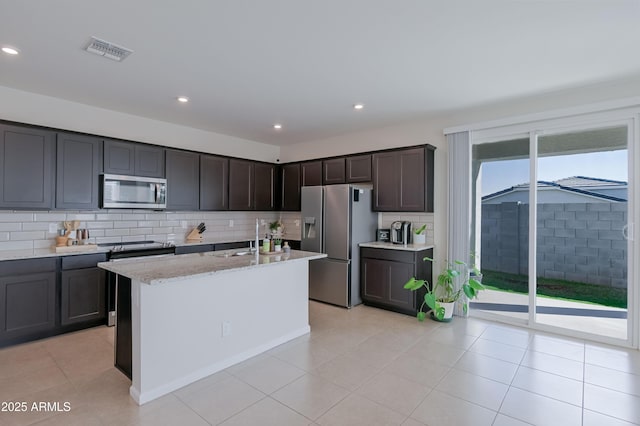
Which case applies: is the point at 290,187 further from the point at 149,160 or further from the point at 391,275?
the point at 391,275

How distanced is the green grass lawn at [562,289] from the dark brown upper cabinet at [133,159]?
4.59m

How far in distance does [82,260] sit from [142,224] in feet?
3.51

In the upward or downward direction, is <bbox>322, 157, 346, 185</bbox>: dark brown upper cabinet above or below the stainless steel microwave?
above

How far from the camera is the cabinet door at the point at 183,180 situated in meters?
4.63

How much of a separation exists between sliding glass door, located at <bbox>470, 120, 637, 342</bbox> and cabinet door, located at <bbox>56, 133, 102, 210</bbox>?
4.70 m

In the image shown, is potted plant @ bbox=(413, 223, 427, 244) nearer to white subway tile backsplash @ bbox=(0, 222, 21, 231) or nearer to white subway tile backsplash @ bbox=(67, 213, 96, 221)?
white subway tile backsplash @ bbox=(67, 213, 96, 221)

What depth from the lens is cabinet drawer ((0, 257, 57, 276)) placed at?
3156 millimetres

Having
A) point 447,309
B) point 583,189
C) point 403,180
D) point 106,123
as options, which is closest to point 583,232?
point 583,189

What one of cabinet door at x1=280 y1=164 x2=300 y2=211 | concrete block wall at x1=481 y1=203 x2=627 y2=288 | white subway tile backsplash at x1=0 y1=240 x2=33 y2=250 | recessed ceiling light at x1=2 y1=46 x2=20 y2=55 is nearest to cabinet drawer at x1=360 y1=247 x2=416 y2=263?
concrete block wall at x1=481 y1=203 x2=627 y2=288

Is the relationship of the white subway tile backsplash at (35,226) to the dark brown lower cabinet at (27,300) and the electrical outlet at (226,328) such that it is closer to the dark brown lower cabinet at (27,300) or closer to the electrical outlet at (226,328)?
the dark brown lower cabinet at (27,300)

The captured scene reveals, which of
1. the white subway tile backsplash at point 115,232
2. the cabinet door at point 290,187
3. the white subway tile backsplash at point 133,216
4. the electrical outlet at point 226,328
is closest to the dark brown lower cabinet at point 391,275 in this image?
the cabinet door at point 290,187

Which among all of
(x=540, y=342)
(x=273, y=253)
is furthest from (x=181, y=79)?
(x=540, y=342)

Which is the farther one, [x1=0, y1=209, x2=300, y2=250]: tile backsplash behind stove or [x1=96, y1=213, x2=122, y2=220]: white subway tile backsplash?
[x1=96, y1=213, x2=122, y2=220]: white subway tile backsplash

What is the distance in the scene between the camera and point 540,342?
3494 millimetres
